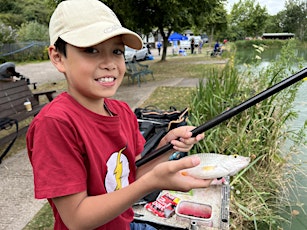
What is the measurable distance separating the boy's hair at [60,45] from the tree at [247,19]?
1899 inches

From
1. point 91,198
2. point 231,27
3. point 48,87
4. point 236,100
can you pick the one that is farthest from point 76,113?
point 231,27

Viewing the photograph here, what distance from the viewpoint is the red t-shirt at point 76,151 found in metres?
0.88

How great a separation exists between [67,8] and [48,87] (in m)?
9.42

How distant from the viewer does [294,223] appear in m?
2.79

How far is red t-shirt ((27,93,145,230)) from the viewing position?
88 centimetres

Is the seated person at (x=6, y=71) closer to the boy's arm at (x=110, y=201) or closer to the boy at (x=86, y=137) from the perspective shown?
the boy at (x=86, y=137)

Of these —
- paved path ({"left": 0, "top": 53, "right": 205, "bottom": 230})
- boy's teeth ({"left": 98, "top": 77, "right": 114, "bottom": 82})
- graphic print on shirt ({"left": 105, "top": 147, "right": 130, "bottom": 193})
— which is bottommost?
paved path ({"left": 0, "top": 53, "right": 205, "bottom": 230})

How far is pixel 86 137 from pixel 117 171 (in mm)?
283

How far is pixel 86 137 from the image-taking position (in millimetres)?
998

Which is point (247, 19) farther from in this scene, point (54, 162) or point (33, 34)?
point (54, 162)

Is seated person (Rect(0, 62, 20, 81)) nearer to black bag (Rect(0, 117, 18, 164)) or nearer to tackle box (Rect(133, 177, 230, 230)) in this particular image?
black bag (Rect(0, 117, 18, 164))

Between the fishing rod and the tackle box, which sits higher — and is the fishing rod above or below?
above

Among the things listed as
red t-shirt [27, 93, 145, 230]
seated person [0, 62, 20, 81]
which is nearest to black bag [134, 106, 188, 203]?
red t-shirt [27, 93, 145, 230]

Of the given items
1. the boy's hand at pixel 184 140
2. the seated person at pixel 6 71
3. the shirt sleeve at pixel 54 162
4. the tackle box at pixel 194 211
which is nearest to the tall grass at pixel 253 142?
the tackle box at pixel 194 211
